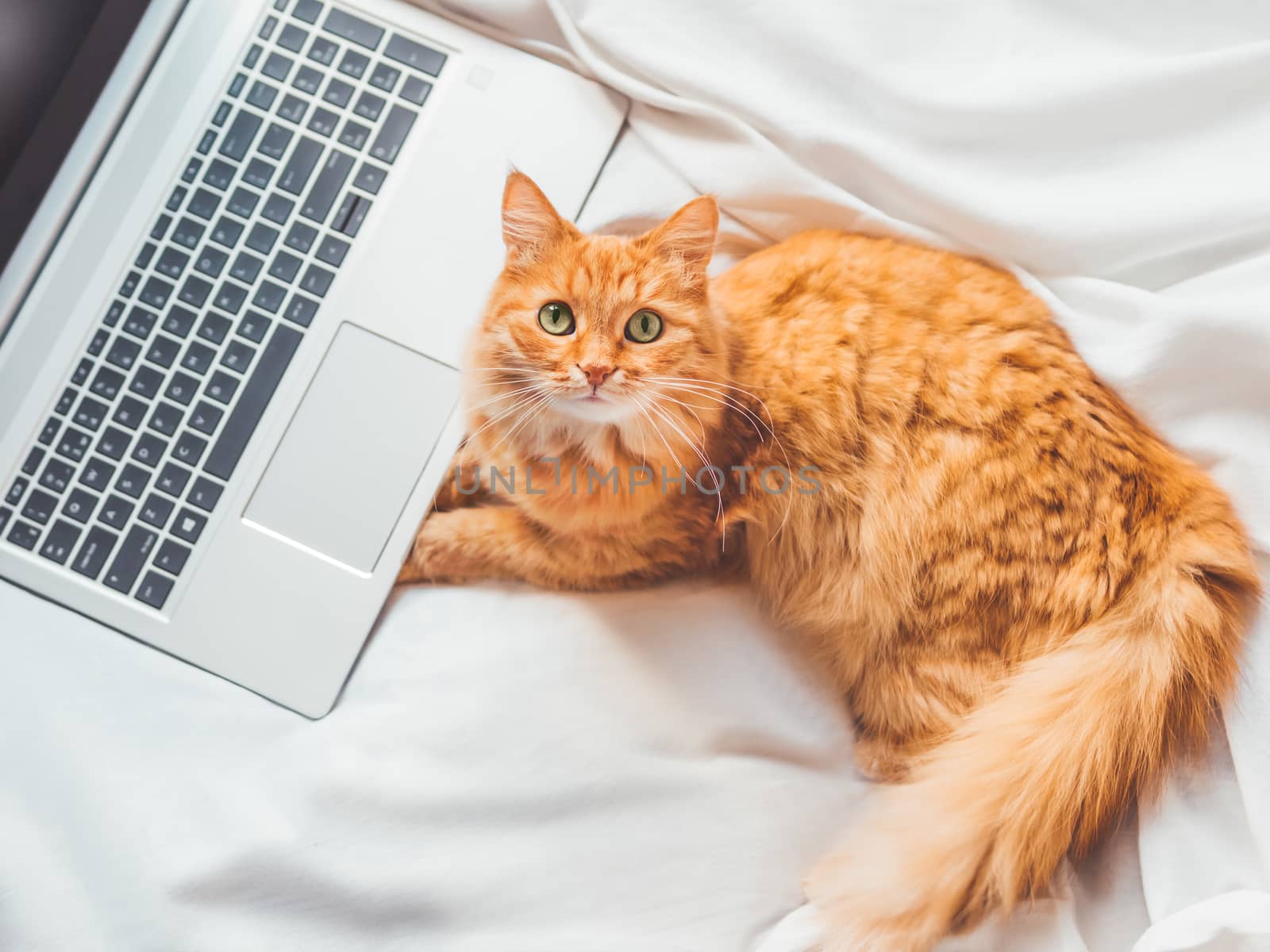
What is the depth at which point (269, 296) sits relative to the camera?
991mm

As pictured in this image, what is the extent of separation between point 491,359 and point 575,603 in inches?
13.2

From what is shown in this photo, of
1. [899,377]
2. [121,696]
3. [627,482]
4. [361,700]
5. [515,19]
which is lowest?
[121,696]

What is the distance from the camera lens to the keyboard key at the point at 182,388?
977 millimetres

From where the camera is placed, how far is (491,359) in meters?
0.92

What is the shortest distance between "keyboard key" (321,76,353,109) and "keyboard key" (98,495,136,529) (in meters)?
0.53

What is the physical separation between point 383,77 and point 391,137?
0.25 ft

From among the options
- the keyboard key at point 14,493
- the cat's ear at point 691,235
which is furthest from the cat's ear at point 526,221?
the keyboard key at point 14,493

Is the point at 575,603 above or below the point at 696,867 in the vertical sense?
above

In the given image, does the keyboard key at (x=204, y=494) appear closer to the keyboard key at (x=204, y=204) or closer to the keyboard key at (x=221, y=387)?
the keyboard key at (x=221, y=387)

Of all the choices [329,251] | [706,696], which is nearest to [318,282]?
[329,251]

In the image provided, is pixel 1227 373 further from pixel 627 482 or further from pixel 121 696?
pixel 121 696

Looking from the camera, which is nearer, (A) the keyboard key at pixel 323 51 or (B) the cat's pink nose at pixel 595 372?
(B) the cat's pink nose at pixel 595 372

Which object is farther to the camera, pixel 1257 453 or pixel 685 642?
pixel 685 642

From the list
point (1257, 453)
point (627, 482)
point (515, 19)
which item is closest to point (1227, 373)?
point (1257, 453)
